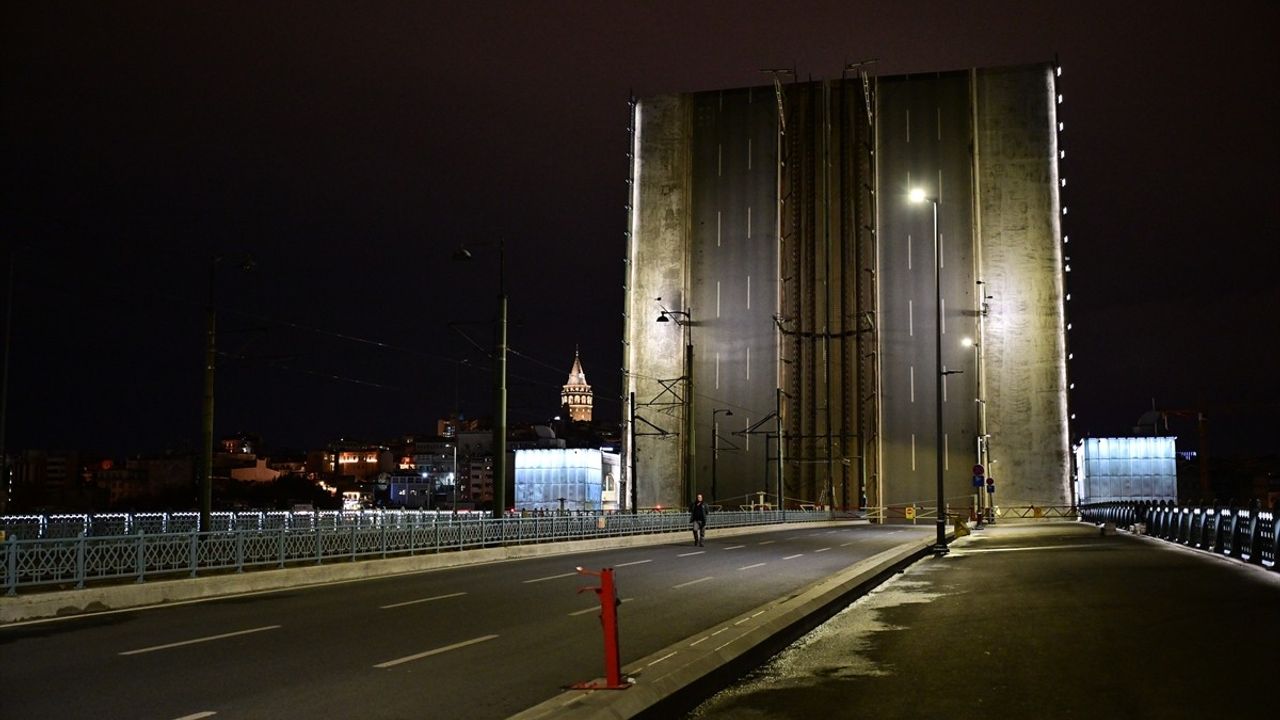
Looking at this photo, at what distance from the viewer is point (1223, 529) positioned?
2844 centimetres

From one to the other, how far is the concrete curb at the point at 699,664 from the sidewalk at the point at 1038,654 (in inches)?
8.2

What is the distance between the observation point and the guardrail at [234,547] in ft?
58.6

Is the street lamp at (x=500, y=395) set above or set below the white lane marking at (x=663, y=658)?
above

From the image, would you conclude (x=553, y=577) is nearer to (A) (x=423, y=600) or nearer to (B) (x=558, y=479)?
(A) (x=423, y=600)

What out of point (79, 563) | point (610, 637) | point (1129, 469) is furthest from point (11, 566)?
point (1129, 469)

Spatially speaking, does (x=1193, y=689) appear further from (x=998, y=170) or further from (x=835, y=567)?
(x=998, y=170)

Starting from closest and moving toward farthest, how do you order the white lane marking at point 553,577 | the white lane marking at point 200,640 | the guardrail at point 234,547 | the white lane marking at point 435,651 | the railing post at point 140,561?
the white lane marking at point 435,651 → the white lane marking at point 200,640 → the guardrail at point 234,547 → the railing post at point 140,561 → the white lane marking at point 553,577

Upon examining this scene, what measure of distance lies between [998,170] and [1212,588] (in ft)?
234

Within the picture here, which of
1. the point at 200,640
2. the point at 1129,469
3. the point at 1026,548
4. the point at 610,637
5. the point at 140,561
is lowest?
the point at 1026,548

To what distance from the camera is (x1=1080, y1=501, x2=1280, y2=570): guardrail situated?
23573 mm

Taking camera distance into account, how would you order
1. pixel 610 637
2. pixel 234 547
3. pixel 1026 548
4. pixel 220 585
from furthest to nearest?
1. pixel 1026 548
2. pixel 234 547
3. pixel 220 585
4. pixel 610 637

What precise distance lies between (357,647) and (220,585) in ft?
30.0

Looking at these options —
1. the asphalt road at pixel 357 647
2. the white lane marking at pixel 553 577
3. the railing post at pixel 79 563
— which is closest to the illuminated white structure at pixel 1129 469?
the white lane marking at pixel 553 577

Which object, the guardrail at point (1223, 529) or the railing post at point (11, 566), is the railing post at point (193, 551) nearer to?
the railing post at point (11, 566)
